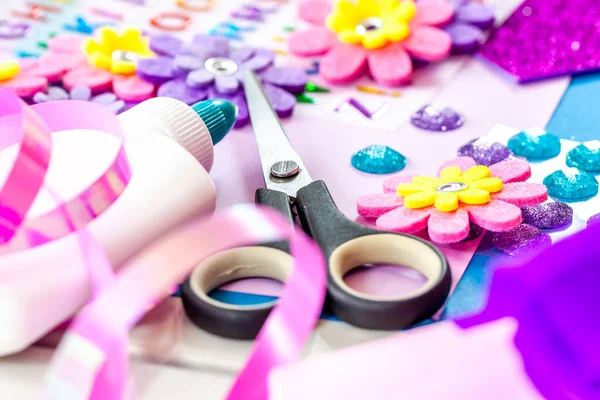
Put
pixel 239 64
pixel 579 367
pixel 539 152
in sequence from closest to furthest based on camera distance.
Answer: pixel 579 367 < pixel 539 152 < pixel 239 64

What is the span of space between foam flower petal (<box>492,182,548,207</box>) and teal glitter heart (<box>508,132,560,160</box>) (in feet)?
0.20

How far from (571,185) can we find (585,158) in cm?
4

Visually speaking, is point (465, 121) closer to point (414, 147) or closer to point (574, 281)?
point (414, 147)

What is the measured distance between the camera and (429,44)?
0.61 meters

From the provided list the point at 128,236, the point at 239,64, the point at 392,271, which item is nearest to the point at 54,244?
the point at 128,236

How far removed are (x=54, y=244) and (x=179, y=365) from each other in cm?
8

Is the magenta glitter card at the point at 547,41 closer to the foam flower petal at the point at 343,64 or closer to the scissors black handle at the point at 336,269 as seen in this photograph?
the foam flower petal at the point at 343,64

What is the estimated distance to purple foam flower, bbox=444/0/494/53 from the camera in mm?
621

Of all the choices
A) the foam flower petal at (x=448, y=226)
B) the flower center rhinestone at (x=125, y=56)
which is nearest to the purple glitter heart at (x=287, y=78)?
the flower center rhinestone at (x=125, y=56)

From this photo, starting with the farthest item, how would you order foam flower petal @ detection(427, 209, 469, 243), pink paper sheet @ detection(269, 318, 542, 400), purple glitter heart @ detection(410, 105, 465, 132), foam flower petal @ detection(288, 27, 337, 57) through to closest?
foam flower petal @ detection(288, 27, 337, 57) → purple glitter heart @ detection(410, 105, 465, 132) → foam flower petal @ detection(427, 209, 469, 243) → pink paper sheet @ detection(269, 318, 542, 400)

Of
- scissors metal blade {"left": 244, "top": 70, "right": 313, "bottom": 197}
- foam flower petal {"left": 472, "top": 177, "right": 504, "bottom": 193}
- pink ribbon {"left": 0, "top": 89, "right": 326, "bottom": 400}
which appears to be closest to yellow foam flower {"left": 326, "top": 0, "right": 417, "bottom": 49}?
scissors metal blade {"left": 244, "top": 70, "right": 313, "bottom": 197}

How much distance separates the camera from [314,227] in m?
0.37

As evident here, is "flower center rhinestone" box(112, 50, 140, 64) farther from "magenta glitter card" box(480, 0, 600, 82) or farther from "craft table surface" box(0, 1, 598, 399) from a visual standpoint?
"magenta glitter card" box(480, 0, 600, 82)

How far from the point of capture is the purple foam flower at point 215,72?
1.79 ft
